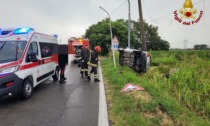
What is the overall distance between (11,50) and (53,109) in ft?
8.67

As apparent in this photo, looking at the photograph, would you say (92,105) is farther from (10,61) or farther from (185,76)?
(185,76)

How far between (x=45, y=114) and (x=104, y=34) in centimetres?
3475

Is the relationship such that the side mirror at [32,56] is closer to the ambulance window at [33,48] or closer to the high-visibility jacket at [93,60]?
the ambulance window at [33,48]

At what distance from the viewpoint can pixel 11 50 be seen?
7.22 m

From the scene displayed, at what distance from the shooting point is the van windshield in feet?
22.8

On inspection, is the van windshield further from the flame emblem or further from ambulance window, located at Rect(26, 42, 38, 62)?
the flame emblem

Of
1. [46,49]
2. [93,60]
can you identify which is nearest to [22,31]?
[46,49]

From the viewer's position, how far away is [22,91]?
6891 millimetres

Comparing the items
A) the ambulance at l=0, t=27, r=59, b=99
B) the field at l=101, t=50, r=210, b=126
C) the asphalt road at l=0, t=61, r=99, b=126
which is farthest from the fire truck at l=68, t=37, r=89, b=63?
the asphalt road at l=0, t=61, r=99, b=126

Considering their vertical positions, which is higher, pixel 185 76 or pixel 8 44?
pixel 8 44

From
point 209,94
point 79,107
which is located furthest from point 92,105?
point 209,94

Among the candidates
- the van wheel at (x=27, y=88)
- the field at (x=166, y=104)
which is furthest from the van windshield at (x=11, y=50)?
the field at (x=166, y=104)

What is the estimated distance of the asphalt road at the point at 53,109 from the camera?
16.6 ft

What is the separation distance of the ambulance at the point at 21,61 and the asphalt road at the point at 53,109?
0.47 meters
